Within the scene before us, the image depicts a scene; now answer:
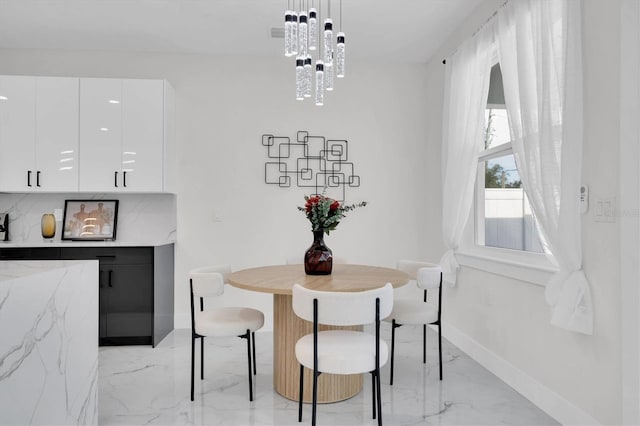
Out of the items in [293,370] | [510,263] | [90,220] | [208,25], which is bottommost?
[293,370]

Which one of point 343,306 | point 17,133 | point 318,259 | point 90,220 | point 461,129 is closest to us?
point 343,306

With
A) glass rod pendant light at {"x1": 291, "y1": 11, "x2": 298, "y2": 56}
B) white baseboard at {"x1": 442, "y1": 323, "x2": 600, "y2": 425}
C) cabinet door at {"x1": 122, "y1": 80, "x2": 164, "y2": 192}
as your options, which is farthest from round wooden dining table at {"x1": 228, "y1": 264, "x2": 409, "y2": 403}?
cabinet door at {"x1": 122, "y1": 80, "x2": 164, "y2": 192}

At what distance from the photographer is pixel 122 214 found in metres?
4.19

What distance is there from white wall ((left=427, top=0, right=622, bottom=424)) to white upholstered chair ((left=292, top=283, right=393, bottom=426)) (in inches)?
39.6

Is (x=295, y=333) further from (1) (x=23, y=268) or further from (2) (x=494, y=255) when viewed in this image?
(2) (x=494, y=255)

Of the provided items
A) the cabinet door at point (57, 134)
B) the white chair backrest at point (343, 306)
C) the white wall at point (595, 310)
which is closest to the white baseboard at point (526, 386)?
the white wall at point (595, 310)

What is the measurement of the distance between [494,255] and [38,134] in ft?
13.2

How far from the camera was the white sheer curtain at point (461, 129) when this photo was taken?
3.13 meters

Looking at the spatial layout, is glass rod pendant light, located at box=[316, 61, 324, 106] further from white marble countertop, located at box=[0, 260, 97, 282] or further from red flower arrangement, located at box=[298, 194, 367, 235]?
white marble countertop, located at box=[0, 260, 97, 282]

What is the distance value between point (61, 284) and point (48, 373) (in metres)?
0.35

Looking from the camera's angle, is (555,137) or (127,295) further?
(127,295)

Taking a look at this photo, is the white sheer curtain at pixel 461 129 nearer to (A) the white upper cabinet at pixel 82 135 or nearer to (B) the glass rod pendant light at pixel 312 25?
(B) the glass rod pendant light at pixel 312 25

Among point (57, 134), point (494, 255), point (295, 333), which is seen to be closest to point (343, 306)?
point (295, 333)

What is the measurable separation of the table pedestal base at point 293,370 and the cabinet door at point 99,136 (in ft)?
7.29
